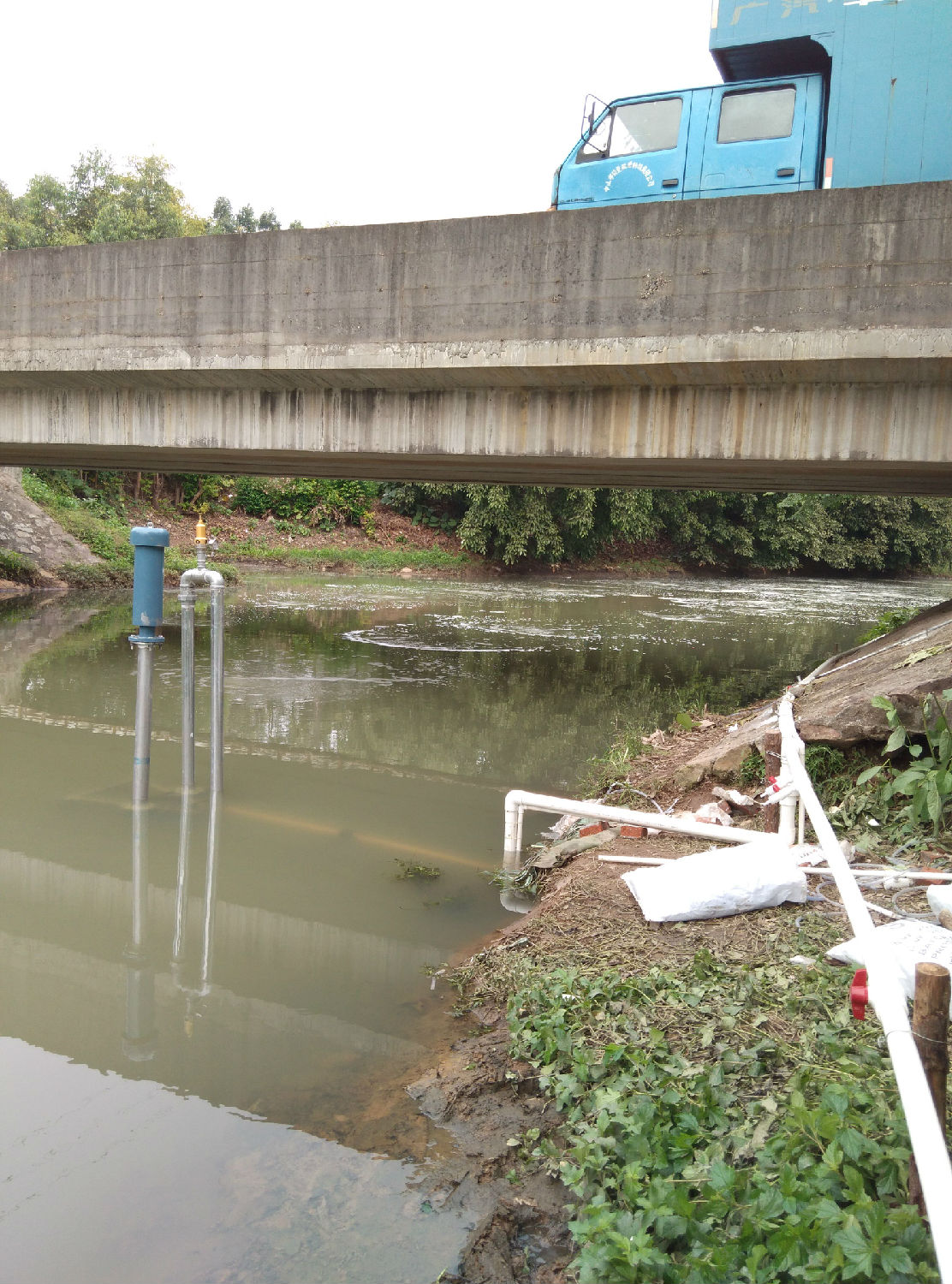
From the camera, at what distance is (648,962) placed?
354 cm

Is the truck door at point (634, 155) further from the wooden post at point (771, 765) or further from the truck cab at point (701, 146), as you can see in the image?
the wooden post at point (771, 765)

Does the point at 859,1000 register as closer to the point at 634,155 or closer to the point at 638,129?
the point at 634,155

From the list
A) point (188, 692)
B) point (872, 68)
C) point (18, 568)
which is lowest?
point (18, 568)

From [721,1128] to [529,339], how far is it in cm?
663

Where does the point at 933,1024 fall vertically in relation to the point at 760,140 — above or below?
below

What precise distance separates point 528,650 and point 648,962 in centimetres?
1109

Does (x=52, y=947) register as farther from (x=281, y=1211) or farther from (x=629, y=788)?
(x=629, y=788)

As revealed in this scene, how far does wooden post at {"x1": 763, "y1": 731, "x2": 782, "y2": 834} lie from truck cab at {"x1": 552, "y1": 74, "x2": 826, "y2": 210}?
631 centimetres

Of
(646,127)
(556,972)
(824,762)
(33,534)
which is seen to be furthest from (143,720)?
(33,534)

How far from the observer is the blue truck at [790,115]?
8766mm

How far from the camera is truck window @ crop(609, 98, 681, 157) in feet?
32.7

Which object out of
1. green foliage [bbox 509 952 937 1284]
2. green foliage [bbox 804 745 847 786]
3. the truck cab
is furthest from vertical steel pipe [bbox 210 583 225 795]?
the truck cab

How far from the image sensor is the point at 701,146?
9.82 m

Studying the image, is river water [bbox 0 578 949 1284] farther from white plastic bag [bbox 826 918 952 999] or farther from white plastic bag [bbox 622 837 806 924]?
white plastic bag [bbox 826 918 952 999]
